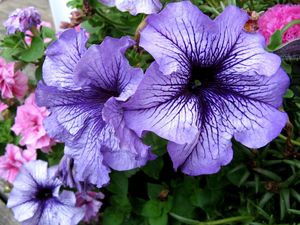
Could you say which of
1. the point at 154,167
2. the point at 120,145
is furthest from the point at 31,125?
the point at 120,145

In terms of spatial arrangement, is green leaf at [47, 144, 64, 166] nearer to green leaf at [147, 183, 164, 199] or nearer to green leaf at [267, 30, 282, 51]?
green leaf at [147, 183, 164, 199]

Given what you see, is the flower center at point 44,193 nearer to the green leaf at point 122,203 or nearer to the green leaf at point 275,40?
the green leaf at point 122,203

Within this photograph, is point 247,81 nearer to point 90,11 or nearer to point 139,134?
point 139,134

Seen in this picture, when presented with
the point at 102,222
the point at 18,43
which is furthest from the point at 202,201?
the point at 18,43

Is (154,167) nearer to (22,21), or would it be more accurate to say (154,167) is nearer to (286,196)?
(286,196)

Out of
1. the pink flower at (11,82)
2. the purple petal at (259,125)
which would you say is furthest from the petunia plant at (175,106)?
the pink flower at (11,82)

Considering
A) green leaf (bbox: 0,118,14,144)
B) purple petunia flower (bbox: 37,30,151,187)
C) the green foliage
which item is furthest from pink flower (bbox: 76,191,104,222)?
purple petunia flower (bbox: 37,30,151,187)
